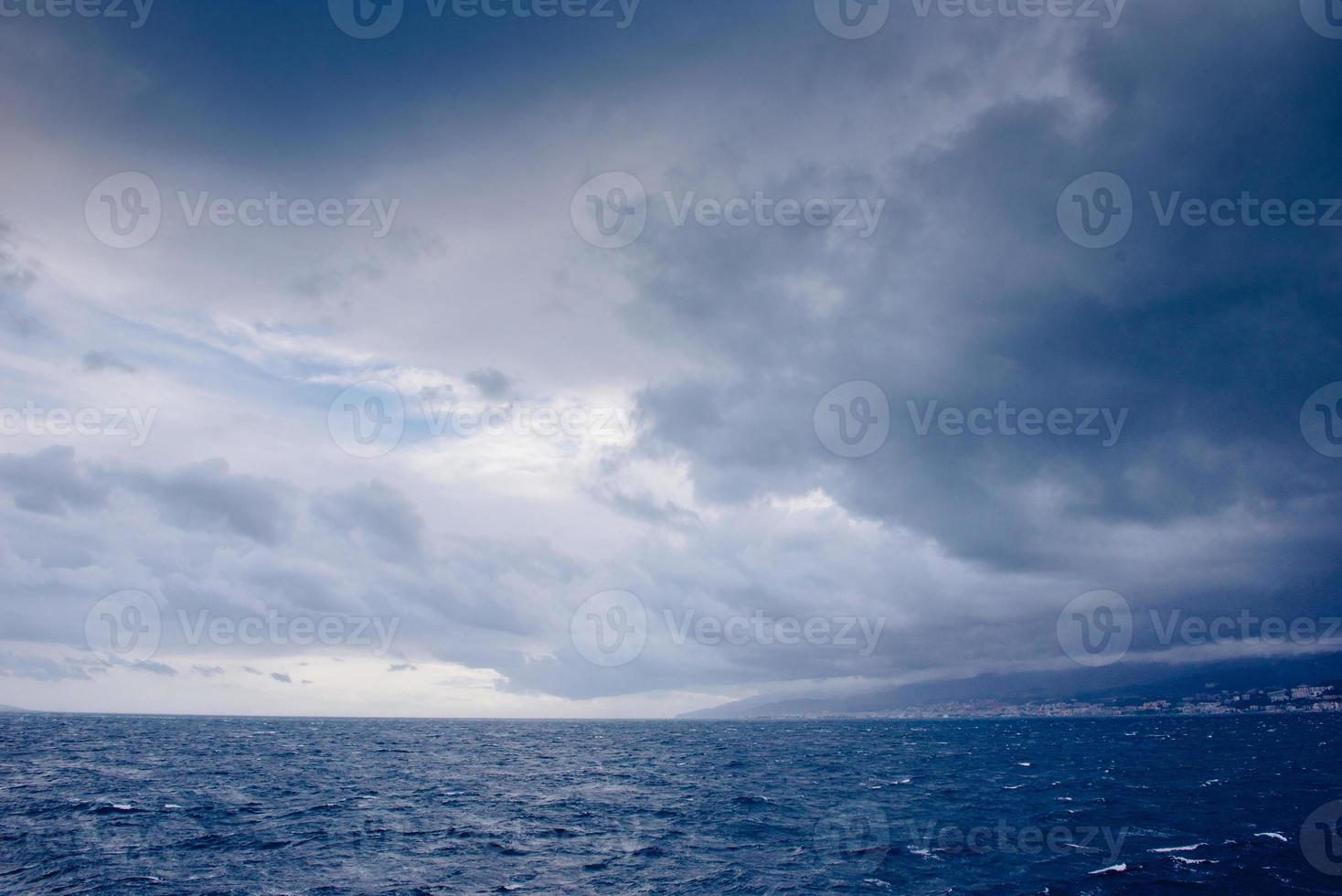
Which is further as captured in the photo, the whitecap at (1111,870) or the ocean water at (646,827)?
the whitecap at (1111,870)

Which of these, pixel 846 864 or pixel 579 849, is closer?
pixel 846 864

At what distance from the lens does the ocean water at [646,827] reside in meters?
37.1

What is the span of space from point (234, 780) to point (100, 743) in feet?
248

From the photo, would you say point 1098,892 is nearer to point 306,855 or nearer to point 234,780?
point 306,855

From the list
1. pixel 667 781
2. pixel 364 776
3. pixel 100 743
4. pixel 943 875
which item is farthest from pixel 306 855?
pixel 100 743

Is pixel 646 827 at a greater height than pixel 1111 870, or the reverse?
pixel 1111 870

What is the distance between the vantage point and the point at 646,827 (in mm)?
52594

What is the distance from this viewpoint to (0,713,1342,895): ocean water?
122 ft

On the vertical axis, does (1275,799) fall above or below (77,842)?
below

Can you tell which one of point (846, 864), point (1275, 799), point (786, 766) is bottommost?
point (786, 766)

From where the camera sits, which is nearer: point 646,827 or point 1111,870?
point 1111,870

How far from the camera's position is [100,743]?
121m

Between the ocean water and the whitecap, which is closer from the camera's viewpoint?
the ocean water

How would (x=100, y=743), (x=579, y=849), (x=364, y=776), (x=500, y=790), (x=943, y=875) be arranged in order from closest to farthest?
1. (x=943, y=875)
2. (x=579, y=849)
3. (x=500, y=790)
4. (x=364, y=776)
5. (x=100, y=743)
